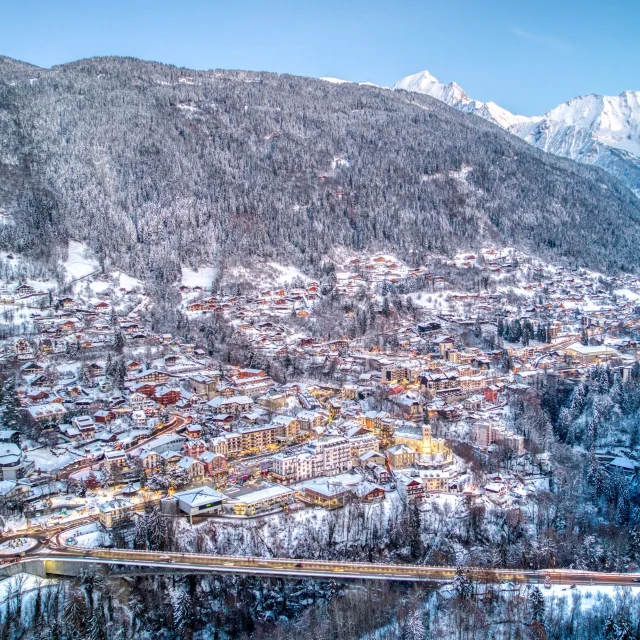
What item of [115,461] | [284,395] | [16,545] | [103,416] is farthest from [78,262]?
[16,545]

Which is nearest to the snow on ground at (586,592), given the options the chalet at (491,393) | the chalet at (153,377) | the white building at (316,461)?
the white building at (316,461)

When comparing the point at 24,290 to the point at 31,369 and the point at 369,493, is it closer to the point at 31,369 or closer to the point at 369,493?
the point at 31,369

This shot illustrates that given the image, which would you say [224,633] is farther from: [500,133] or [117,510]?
[500,133]

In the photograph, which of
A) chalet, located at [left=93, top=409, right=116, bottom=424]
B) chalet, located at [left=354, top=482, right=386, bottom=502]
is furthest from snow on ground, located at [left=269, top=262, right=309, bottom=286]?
chalet, located at [left=354, top=482, right=386, bottom=502]

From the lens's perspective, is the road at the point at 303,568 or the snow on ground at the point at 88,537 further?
the snow on ground at the point at 88,537

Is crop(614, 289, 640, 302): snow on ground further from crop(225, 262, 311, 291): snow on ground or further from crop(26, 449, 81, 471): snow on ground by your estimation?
crop(26, 449, 81, 471): snow on ground

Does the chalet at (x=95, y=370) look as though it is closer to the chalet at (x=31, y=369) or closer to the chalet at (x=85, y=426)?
the chalet at (x=31, y=369)

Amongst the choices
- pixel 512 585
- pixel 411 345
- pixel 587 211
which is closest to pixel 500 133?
pixel 587 211
